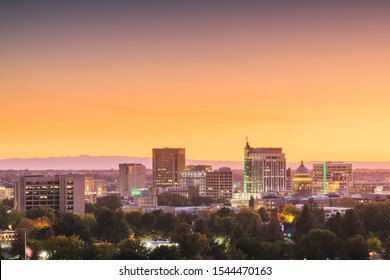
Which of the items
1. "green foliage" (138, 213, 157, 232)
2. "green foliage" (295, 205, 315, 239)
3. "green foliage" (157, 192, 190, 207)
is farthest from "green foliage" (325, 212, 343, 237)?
"green foliage" (157, 192, 190, 207)

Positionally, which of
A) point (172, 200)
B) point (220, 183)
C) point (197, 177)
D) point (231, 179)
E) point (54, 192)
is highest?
point (197, 177)

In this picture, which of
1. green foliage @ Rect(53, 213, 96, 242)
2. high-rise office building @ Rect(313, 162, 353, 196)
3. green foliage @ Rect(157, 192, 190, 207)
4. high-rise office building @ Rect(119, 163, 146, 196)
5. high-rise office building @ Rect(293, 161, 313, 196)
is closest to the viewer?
green foliage @ Rect(53, 213, 96, 242)

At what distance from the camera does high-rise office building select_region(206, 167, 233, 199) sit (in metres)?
48.6

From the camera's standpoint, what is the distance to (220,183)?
161 feet

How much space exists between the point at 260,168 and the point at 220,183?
103 inches

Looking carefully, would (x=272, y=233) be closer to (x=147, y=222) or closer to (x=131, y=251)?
(x=131, y=251)

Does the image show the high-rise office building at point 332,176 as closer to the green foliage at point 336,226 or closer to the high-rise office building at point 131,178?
the high-rise office building at point 131,178

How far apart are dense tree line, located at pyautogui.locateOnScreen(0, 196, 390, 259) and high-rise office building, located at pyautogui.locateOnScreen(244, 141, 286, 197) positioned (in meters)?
20.9

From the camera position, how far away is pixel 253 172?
50.3 meters

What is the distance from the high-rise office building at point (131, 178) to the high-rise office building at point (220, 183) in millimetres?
3679

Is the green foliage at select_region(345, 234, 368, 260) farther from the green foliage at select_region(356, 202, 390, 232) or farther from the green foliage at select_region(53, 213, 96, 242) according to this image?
the green foliage at select_region(356, 202, 390, 232)

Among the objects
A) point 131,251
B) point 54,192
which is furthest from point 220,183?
point 131,251

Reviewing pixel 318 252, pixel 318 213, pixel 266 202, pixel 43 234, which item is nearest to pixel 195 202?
pixel 266 202

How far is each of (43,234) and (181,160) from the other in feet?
105
